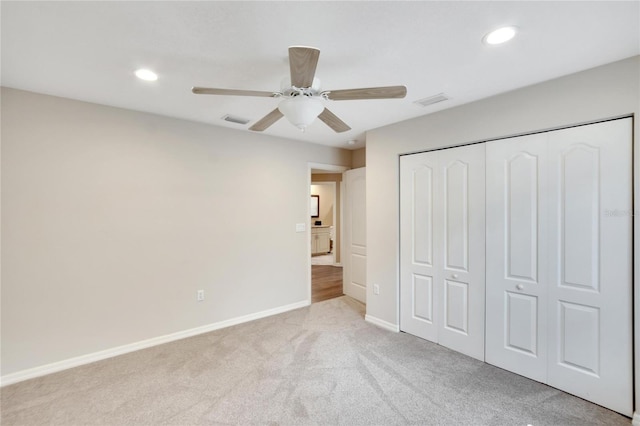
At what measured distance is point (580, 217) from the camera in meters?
2.16

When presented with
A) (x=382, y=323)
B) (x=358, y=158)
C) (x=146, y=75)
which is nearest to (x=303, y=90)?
(x=146, y=75)

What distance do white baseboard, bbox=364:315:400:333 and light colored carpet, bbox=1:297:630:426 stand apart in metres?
0.31

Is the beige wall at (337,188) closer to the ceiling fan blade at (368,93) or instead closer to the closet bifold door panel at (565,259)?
the closet bifold door panel at (565,259)

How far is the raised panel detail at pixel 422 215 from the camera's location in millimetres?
3137

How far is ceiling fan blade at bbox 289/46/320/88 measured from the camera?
134cm

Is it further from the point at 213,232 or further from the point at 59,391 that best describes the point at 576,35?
the point at 59,391

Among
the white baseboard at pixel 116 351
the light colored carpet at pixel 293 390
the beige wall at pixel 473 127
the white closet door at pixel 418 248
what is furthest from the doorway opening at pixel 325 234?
the light colored carpet at pixel 293 390

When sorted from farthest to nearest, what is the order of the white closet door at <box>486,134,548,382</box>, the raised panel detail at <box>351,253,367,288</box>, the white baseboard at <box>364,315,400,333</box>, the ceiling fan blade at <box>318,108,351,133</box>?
1. the raised panel detail at <box>351,253,367,288</box>
2. the white baseboard at <box>364,315,400,333</box>
3. the white closet door at <box>486,134,548,382</box>
4. the ceiling fan blade at <box>318,108,351,133</box>

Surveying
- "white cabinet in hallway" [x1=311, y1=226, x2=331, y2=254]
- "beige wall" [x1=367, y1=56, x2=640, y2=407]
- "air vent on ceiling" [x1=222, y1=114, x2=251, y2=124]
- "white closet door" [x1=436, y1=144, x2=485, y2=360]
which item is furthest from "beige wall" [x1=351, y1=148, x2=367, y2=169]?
"white cabinet in hallway" [x1=311, y1=226, x2=331, y2=254]

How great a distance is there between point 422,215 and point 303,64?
90.2 inches

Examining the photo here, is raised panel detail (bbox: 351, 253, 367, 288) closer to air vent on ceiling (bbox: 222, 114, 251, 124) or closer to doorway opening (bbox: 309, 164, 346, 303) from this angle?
doorway opening (bbox: 309, 164, 346, 303)

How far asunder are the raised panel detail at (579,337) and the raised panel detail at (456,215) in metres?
0.82

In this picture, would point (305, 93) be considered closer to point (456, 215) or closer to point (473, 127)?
point (473, 127)

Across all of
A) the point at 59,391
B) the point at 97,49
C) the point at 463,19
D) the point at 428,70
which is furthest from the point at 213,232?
the point at 463,19
